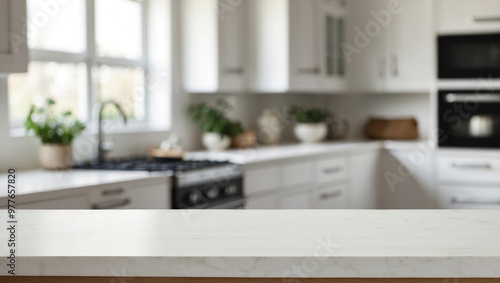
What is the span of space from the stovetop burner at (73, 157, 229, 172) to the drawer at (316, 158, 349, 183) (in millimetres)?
1040

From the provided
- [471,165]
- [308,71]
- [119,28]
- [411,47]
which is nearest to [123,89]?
[119,28]

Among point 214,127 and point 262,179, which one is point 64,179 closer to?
point 262,179

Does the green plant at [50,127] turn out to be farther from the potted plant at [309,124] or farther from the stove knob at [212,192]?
the potted plant at [309,124]

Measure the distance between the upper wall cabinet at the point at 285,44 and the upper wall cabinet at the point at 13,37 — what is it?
209 cm

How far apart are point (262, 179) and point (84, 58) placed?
3.77 feet

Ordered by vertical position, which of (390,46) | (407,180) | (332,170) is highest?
(390,46)

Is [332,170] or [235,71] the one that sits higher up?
[235,71]

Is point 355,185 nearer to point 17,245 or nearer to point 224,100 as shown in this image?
point 224,100

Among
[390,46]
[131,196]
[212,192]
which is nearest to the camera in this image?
[131,196]

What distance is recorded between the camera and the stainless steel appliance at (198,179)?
10.2ft

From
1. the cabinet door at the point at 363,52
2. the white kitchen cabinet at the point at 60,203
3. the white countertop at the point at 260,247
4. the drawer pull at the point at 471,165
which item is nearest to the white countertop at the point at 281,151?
the drawer pull at the point at 471,165

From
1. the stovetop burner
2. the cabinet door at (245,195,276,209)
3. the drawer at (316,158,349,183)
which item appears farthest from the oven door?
the stovetop burner

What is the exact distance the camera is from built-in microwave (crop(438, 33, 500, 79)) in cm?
470

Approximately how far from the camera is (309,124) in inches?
196
